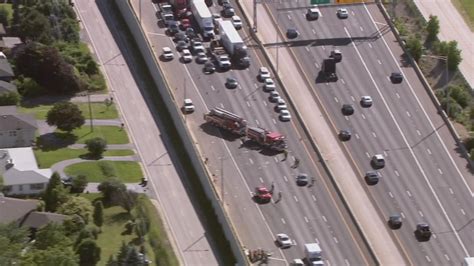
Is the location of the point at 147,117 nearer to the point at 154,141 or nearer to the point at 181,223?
the point at 154,141

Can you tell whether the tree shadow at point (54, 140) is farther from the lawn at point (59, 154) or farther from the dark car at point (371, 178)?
the dark car at point (371, 178)

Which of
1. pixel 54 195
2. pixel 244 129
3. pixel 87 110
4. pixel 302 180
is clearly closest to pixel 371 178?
pixel 302 180

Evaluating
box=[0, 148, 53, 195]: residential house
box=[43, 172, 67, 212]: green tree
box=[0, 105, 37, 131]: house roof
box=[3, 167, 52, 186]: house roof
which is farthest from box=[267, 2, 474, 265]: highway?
box=[3, 167, 52, 186]: house roof

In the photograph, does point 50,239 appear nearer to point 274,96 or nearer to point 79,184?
point 79,184

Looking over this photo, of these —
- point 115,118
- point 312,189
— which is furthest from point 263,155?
point 115,118

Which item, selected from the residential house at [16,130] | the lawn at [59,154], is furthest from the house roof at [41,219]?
the residential house at [16,130]

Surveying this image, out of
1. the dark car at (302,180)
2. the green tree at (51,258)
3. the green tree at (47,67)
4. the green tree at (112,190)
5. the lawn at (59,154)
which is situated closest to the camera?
the green tree at (51,258)
